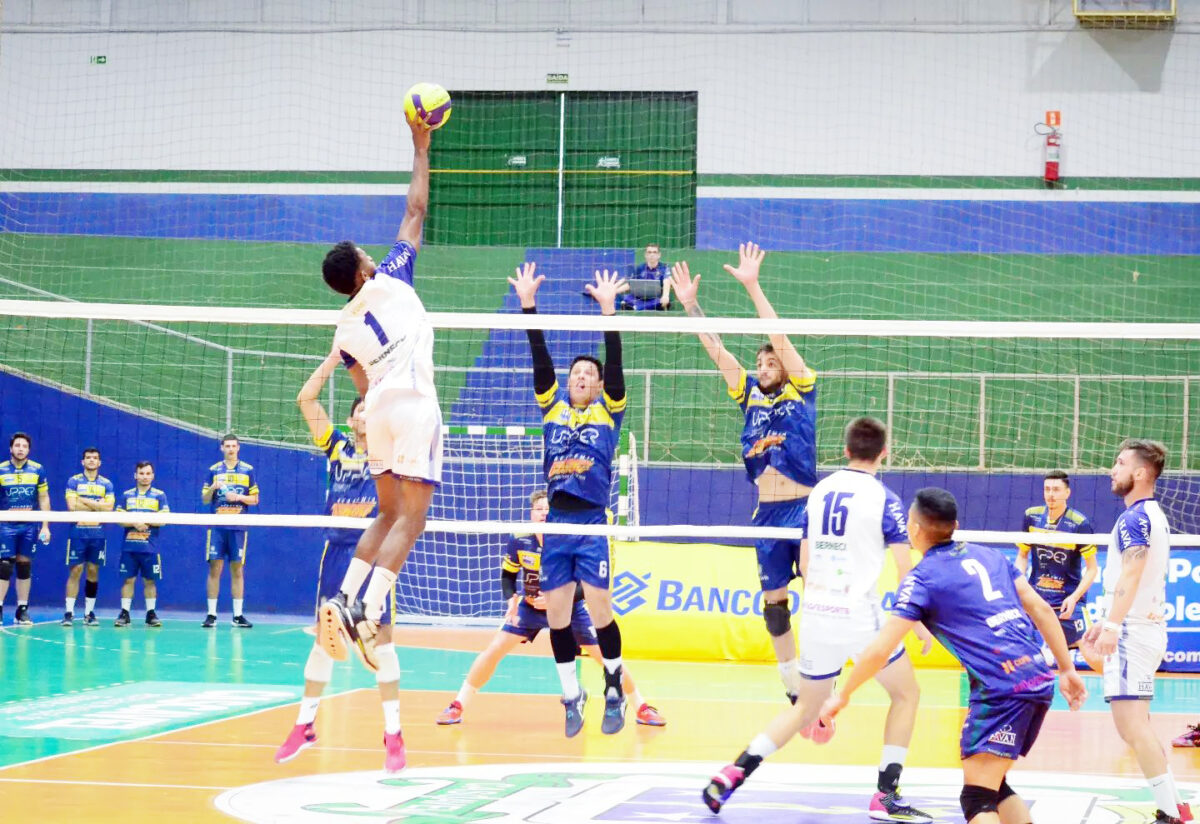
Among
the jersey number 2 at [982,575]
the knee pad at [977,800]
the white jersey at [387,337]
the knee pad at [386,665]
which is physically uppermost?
the white jersey at [387,337]

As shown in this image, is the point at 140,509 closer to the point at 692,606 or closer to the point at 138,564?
the point at 138,564

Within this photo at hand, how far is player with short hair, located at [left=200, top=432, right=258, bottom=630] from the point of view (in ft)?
51.4

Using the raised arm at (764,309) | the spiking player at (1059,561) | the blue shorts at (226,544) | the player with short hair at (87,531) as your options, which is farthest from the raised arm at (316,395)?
the player with short hair at (87,531)

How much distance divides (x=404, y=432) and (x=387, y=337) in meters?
0.45

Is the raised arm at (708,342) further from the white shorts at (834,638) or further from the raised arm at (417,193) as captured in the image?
the white shorts at (834,638)

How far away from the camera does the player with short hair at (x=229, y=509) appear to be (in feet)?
51.4

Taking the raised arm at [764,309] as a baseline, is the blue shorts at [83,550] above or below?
below

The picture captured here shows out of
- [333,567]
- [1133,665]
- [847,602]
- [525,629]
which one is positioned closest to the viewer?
[847,602]

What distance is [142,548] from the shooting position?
51.1 ft

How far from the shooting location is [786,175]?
71.9 ft

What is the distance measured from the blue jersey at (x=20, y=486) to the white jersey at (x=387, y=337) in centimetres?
1052

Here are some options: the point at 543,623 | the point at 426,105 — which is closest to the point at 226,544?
the point at 543,623

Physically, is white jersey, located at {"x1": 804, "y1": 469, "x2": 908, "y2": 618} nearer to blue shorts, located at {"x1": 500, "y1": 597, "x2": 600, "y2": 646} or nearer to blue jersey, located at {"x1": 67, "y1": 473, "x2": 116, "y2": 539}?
blue shorts, located at {"x1": 500, "y1": 597, "x2": 600, "y2": 646}

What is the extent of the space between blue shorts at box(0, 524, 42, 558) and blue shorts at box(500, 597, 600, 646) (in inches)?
329
